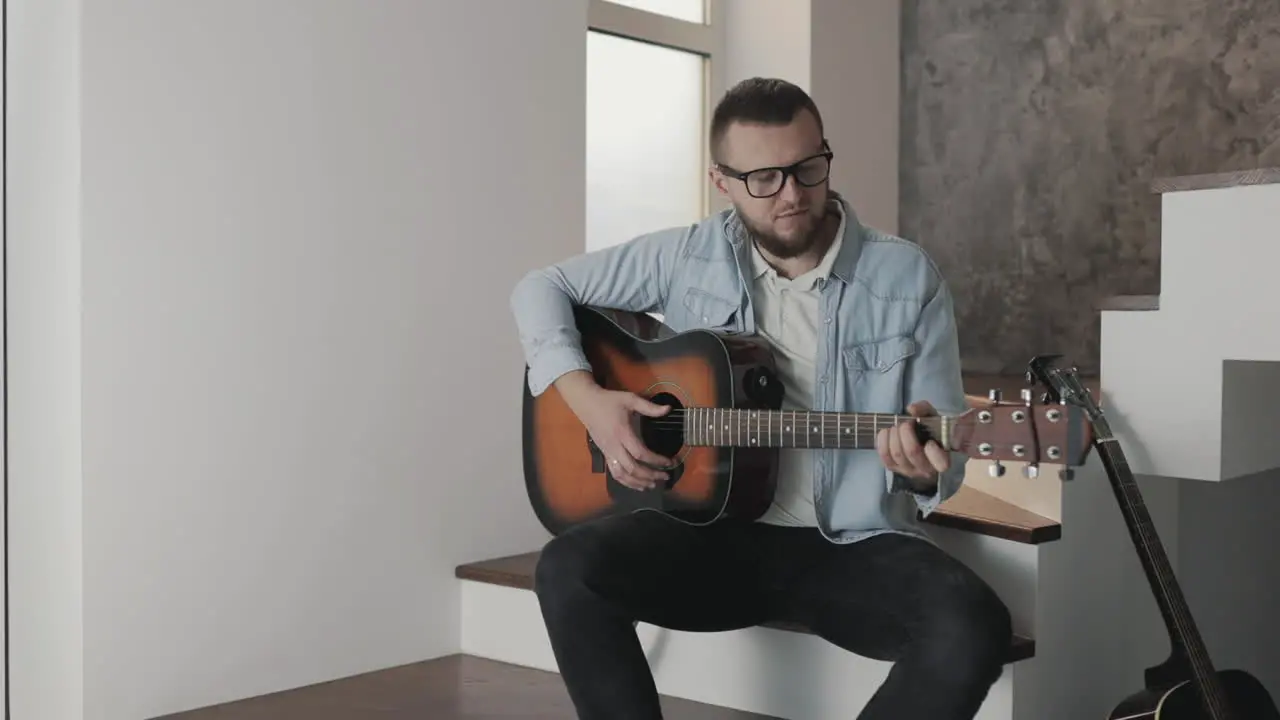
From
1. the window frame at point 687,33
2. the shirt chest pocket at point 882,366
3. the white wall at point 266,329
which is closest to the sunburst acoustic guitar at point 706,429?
the shirt chest pocket at point 882,366

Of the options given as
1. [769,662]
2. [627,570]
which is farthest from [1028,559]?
[627,570]

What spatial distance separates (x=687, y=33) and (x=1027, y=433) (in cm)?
247

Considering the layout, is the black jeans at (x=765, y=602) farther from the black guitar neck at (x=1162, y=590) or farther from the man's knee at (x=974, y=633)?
the black guitar neck at (x=1162, y=590)

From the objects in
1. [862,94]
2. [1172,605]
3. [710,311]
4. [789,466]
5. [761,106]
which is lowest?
[1172,605]

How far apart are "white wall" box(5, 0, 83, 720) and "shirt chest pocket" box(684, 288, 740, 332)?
105 centimetres

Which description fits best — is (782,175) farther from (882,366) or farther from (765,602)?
(765,602)

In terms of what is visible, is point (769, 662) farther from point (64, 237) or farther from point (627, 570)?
point (64, 237)

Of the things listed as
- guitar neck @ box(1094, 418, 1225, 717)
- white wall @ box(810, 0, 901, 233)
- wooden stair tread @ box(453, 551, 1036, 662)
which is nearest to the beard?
guitar neck @ box(1094, 418, 1225, 717)

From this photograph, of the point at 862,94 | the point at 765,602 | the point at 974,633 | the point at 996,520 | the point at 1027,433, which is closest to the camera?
the point at 1027,433

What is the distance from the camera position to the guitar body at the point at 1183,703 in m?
2.18

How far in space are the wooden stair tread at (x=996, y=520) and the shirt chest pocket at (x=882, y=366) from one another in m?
0.37

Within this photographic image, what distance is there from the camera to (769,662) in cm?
250

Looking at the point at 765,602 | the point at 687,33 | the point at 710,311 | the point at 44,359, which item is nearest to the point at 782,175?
the point at 710,311

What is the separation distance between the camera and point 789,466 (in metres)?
2.19
